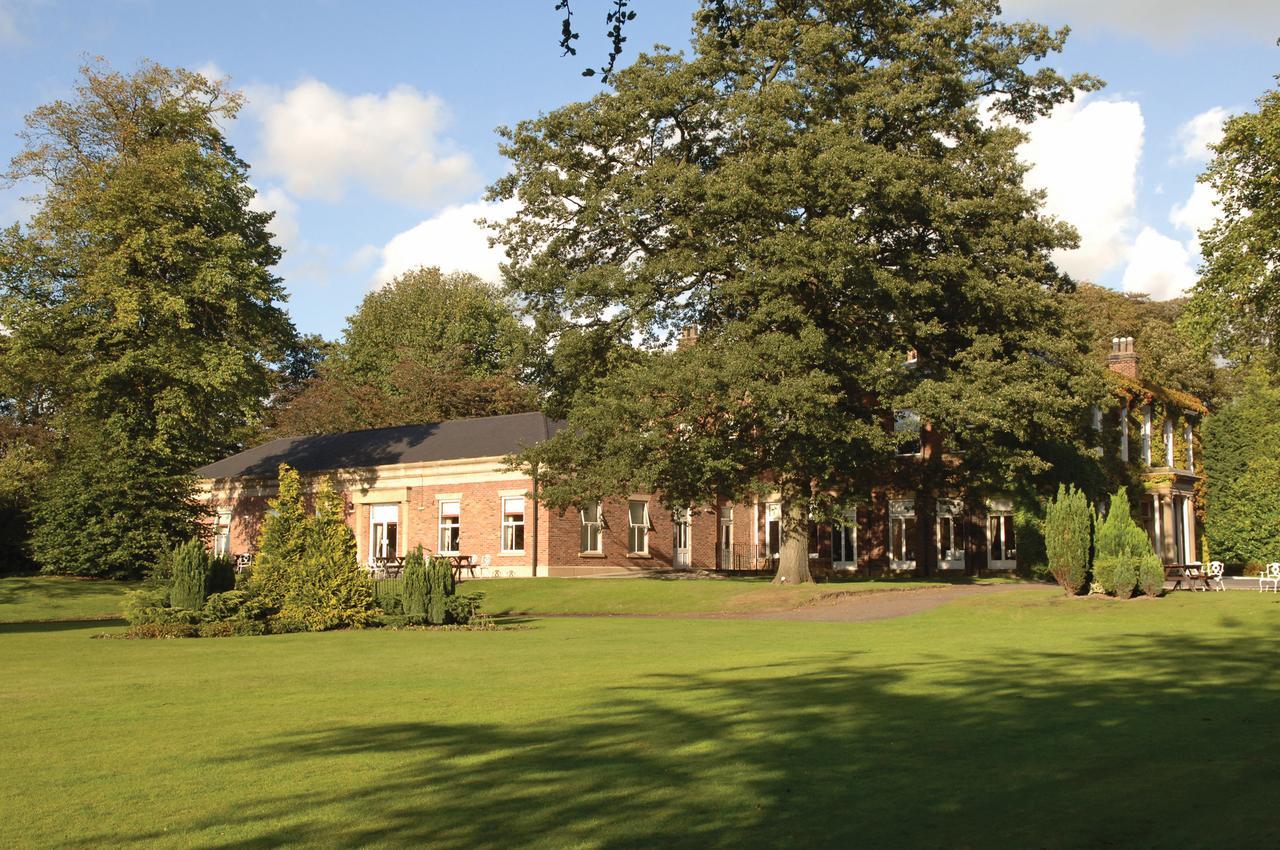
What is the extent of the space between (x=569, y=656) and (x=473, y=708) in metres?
5.79

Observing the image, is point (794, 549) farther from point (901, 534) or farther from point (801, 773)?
point (801, 773)

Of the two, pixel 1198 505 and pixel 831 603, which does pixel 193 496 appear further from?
pixel 1198 505

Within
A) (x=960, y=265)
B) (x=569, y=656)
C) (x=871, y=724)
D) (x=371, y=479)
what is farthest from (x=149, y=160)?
(x=871, y=724)

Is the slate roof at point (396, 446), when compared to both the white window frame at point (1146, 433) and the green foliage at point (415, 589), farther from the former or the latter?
the white window frame at point (1146, 433)

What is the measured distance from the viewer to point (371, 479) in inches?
1912

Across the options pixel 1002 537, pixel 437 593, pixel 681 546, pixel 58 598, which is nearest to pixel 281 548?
pixel 437 593

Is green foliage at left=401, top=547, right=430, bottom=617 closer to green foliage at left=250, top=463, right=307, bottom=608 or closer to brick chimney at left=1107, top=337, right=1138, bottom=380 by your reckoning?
green foliage at left=250, top=463, right=307, bottom=608

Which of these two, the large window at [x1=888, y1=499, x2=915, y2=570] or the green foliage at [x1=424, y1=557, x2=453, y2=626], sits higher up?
the large window at [x1=888, y1=499, x2=915, y2=570]

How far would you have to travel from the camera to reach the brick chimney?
158 feet

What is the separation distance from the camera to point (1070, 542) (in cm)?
2791

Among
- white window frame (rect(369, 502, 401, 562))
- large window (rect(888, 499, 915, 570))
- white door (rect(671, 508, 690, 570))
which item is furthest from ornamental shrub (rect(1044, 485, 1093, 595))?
white window frame (rect(369, 502, 401, 562))

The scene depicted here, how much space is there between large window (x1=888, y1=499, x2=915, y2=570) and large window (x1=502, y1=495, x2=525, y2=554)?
14716mm

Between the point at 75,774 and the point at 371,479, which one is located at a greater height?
the point at 371,479

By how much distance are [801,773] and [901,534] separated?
39.0 metres
